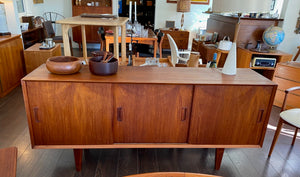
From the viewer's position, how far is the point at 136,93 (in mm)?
1610

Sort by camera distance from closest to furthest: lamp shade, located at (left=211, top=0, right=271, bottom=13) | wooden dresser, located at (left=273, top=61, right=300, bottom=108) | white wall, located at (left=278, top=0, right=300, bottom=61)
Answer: lamp shade, located at (left=211, top=0, right=271, bottom=13), wooden dresser, located at (left=273, top=61, right=300, bottom=108), white wall, located at (left=278, top=0, right=300, bottom=61)

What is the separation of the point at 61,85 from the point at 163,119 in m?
0.78

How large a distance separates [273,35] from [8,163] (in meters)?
4.07

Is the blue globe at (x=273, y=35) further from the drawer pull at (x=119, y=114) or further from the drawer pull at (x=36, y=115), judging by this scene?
the drawer pull at (x=36, y=115)

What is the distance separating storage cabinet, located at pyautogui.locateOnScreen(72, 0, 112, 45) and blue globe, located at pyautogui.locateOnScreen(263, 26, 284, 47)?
428 cm

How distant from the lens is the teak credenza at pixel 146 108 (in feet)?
5.15

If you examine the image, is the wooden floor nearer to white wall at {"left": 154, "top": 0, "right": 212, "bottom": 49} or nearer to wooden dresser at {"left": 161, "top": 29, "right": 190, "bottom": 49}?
wooden dresser at {"left": 161, "top": 29, "right": 190, "bottom": 49}

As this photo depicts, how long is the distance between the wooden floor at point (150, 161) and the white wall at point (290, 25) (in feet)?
8.42

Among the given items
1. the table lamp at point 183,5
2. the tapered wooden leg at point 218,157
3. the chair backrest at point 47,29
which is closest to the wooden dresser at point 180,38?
the table lamp at point 183,5

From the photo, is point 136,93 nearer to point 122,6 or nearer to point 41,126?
point 41,126

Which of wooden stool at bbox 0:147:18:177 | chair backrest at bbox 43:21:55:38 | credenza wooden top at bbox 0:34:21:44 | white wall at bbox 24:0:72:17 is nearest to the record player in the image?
wooden stool at bbox 0:147:18:177

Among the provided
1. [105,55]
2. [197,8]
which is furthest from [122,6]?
[105,55]

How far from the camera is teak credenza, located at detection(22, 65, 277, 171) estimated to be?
5.15 feet

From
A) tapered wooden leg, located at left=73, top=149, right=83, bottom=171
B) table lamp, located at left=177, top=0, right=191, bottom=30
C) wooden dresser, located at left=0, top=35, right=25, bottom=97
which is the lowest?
tapered wooden leg, located at left=73, top=149, right=83, bottom=171
